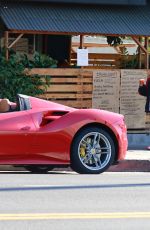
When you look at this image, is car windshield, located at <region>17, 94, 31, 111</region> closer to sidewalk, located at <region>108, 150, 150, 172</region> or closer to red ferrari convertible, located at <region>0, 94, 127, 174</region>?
red ferrari convertible, located at <region>0, 94, 127, 174</region>

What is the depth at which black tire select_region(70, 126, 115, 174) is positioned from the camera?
11.7 m

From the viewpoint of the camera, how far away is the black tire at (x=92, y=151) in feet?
38.5

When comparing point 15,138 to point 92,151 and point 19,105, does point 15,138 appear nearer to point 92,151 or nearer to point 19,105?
point 19,105

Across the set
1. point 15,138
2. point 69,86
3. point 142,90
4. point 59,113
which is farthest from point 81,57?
point 15,138

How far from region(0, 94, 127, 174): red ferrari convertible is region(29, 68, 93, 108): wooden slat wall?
5391 mm

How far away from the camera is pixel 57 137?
11703 mm

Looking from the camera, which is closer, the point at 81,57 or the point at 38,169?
the point at 38,169

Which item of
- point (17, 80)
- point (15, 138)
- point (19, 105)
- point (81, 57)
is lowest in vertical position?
point (15, 138)

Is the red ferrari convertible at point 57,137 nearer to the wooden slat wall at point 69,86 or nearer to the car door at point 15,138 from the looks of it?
the car door at point 15,138
